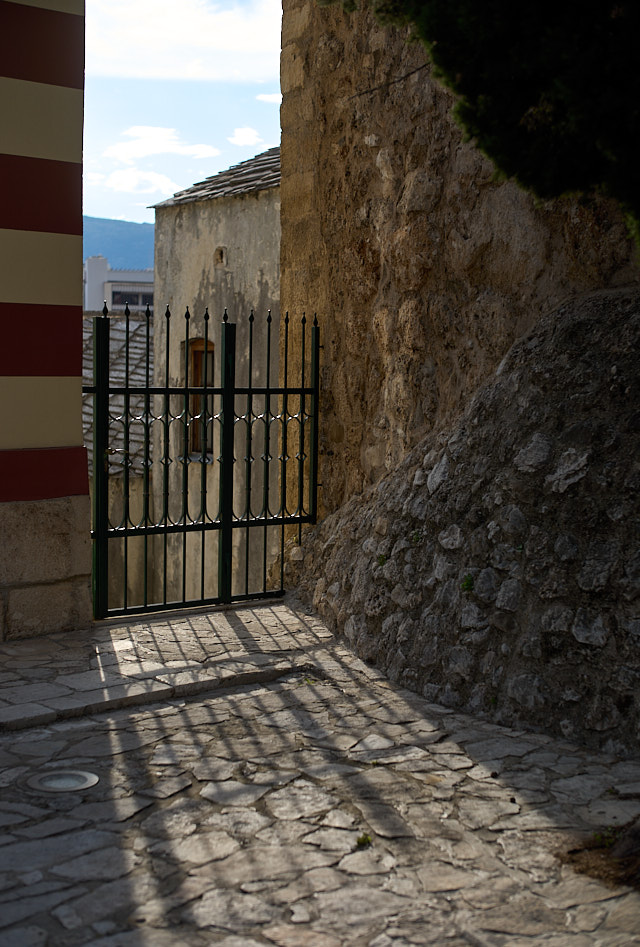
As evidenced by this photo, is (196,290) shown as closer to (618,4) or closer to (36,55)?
(36,55)

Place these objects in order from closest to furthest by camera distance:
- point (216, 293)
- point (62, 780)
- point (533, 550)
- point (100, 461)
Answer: point (62, 780)
point (533, 550)
point (100, 461)
point (216, 293)

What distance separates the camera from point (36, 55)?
6.41m

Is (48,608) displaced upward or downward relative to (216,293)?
downward

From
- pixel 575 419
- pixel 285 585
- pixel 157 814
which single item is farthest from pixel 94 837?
pixel 285 585

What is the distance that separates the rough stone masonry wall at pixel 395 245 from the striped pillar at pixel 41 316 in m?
2.05

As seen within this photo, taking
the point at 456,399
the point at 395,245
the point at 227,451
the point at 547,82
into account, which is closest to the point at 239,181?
the point at 395,245

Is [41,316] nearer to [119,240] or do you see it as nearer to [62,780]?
[62,780]

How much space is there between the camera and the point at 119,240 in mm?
103188

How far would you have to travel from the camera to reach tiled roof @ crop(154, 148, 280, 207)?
534 inches

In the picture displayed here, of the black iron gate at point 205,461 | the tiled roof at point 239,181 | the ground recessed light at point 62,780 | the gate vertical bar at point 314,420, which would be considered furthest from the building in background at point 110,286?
the ground recessed light at point 62,780

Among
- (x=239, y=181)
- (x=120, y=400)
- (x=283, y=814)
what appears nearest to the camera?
(x=283, y=814)

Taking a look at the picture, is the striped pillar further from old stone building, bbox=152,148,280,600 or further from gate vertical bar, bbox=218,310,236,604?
old stone building, bbox=152,148,280,600

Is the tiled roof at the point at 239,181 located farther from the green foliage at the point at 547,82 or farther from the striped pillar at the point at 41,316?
the green foliage at the point at 547,82

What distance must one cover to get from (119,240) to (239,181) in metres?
93.1
